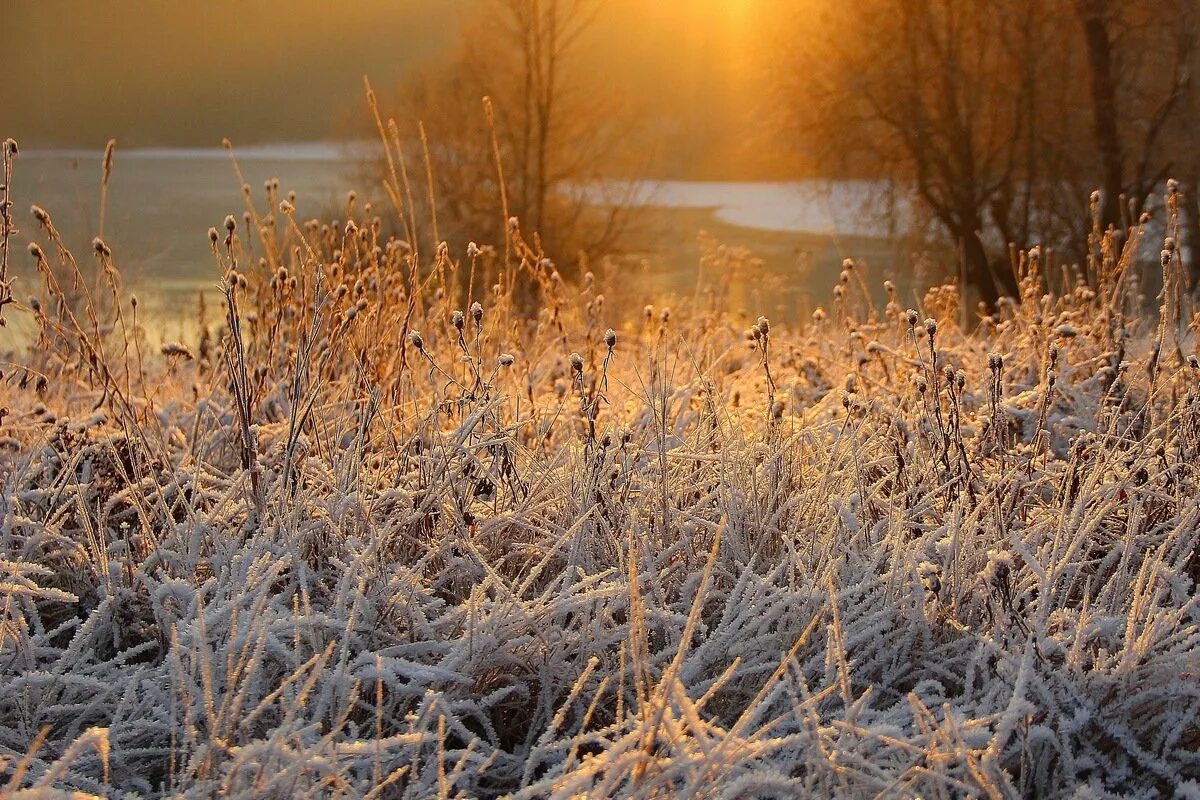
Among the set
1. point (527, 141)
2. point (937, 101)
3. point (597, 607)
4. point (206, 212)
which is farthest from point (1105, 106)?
point (206, 212)

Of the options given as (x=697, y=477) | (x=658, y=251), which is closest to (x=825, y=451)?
(x=697, y=477)

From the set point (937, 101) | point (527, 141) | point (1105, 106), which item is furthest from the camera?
point (527, 141)

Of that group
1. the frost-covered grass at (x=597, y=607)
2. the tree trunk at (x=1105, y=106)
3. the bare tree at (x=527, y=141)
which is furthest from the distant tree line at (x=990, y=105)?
the frost-covered grass at (x=597, y=607)

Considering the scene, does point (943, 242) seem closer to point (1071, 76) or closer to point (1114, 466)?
point (1071, 76)

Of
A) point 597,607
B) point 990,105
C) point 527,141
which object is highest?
point 990,105

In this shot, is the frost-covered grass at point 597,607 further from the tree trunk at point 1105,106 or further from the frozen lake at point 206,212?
the tree trunk at point 1105,106

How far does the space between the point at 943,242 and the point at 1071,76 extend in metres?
2.84

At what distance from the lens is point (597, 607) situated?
2.06 m

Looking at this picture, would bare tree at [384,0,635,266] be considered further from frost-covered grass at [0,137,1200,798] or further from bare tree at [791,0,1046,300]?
frost-covered grass at [0,137,1200,798]

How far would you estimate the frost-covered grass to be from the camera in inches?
62.5

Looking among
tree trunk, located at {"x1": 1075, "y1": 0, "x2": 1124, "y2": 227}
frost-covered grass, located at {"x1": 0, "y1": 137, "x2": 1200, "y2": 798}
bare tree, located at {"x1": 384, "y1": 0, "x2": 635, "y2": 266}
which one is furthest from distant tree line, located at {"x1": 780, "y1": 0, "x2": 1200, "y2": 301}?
frost-covered grass, located at {"x1": 0, "y1": 137, "x2": 1200, "y2": 798}

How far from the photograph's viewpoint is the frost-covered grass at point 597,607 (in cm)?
159

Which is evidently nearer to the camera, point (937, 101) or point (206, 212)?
point (937, 101)

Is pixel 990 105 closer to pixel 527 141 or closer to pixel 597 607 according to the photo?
pixel 527 141
